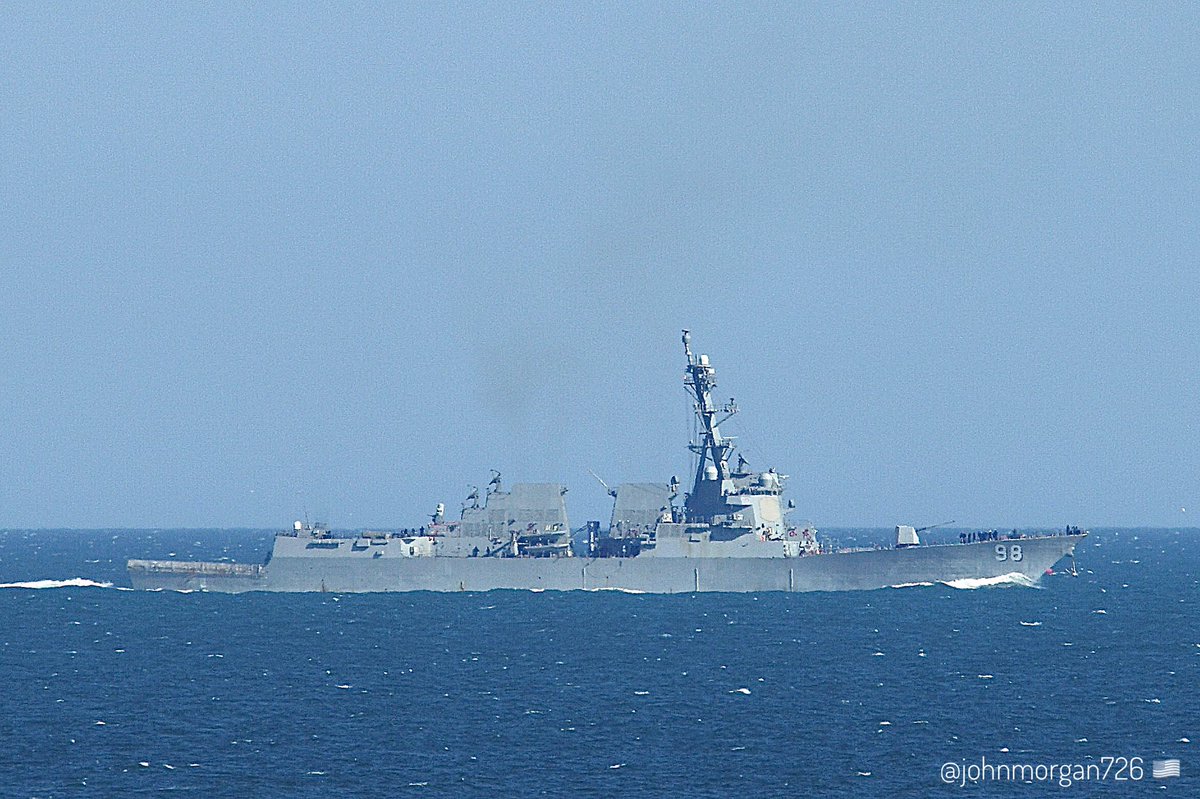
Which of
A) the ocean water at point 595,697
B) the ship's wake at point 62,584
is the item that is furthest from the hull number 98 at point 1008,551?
the ship's wake at point 62,584

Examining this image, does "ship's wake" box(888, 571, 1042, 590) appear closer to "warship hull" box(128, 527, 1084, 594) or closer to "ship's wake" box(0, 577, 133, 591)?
"warship hull" box(128, 527, 1084, 594)

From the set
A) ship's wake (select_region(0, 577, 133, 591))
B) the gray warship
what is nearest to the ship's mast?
the gray warship

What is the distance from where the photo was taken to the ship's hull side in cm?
6644

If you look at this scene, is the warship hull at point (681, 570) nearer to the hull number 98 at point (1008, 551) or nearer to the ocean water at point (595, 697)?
the hull number 98 at point (1008, 551)

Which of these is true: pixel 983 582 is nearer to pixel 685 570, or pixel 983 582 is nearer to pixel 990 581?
pixel 990 581

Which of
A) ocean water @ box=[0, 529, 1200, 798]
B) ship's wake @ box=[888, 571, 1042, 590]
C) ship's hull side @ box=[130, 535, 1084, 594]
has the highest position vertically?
ship's hull side @ box=[130, 535, 1084, 594]

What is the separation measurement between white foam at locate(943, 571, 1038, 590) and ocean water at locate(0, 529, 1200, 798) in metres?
0.93

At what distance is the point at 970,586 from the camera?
2753 inches

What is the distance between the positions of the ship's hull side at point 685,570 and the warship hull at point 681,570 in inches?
1.7

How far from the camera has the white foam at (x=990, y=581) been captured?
68.9 m

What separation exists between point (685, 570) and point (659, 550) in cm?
138

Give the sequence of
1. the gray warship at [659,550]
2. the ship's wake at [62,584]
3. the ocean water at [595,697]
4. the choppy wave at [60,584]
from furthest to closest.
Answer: the choppy wave at [60,584]
the ship's wake at [62,584]
the gray warship at [659,550]
the ocean water at [595,697]

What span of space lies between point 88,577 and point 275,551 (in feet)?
122

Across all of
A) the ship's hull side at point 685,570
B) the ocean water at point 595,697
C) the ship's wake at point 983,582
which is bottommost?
the ocean water at point 595,697
